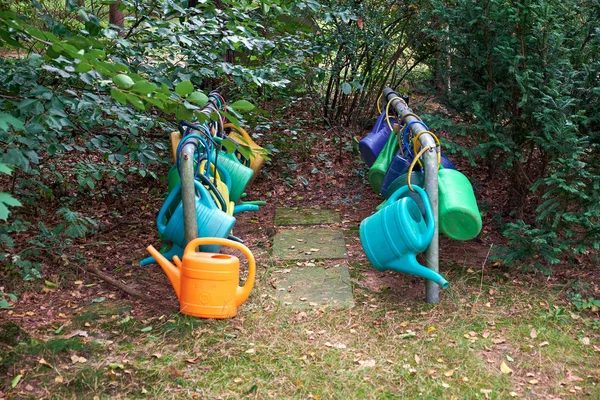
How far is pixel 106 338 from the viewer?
10.3 feet

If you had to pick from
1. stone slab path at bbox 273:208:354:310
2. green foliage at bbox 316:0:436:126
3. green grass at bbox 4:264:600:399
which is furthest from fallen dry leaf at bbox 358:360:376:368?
green foliage at bbox 316:0:436:126

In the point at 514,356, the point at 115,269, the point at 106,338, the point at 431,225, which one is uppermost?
the point at 431,225

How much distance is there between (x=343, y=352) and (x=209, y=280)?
73 cm

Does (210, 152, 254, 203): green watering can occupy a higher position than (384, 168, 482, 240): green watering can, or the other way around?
(384, 168, 482, 240): green watering can

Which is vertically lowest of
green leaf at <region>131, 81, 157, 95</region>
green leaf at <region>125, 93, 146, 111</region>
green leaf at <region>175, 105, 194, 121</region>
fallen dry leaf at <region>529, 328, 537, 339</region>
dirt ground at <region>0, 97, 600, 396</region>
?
dirt ground at <region>0, 97, 600, 396</region>

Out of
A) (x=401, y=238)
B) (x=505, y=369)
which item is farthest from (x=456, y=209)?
(x=505, y=369)

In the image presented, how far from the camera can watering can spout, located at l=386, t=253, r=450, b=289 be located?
3285 mm

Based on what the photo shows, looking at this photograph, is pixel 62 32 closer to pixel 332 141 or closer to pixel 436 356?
pixel 436 356

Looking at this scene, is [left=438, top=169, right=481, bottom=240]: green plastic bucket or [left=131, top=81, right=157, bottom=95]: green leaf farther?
[left=438, top=169, right=481, bottom=240]: green plastic bucket

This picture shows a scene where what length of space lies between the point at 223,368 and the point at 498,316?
1462 millimetres

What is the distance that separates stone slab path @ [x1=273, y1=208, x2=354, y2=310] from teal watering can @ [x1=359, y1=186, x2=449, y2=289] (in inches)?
13.9

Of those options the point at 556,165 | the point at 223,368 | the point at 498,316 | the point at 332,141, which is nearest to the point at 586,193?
the point at 556,165

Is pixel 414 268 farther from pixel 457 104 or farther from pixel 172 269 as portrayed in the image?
pixel 457 104

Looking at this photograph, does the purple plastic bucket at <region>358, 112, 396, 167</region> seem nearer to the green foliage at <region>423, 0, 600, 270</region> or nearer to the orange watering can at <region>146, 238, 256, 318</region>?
the green foliage at <region>423, 0, 600, 270</region>
